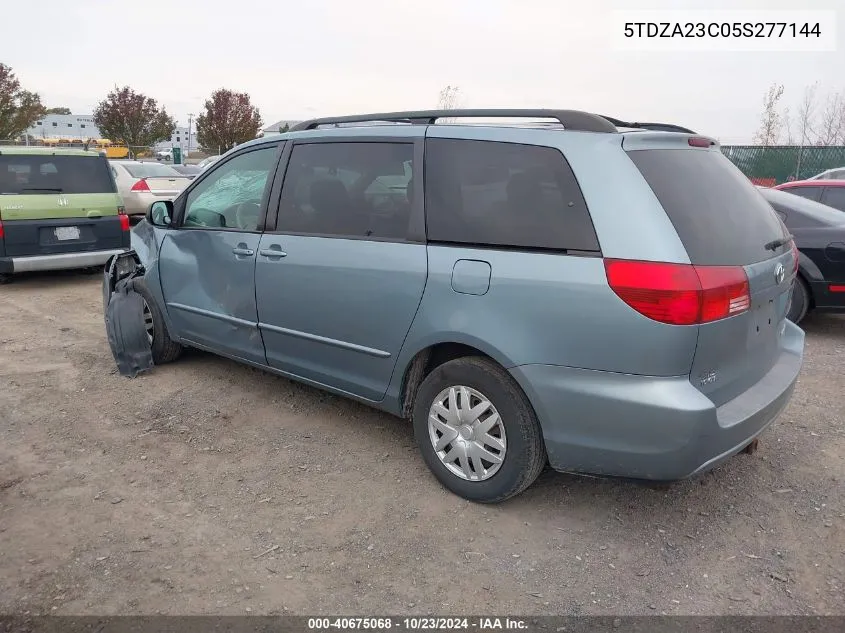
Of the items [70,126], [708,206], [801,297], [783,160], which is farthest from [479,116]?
[70,126]

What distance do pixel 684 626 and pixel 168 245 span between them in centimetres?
401

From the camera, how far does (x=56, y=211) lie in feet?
A: 25.8

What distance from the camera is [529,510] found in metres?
3.23

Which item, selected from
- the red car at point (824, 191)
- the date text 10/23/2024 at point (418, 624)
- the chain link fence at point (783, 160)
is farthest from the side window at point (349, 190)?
the chain link fence at point (783, 160)

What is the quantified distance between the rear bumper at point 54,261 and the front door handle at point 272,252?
15.2ft

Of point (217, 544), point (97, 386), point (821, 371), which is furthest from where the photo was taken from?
point (821, 371)

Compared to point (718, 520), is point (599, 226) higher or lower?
higher

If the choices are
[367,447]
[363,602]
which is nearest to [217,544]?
[363,602]

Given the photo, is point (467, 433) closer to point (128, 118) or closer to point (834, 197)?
point (834, 197)

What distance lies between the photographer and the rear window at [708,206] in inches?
107

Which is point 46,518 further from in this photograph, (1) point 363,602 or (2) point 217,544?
(1) point 363,602

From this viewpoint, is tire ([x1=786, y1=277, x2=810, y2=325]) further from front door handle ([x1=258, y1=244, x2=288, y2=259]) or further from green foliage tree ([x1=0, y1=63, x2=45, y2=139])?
green foliage tree ([x1=0, y1=63, x2=45, y2=139])

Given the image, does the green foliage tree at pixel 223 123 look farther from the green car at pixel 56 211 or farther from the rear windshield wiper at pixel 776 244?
the rear windshield wiper at pixel 776 244

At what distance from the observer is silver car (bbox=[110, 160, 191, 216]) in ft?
37.0
